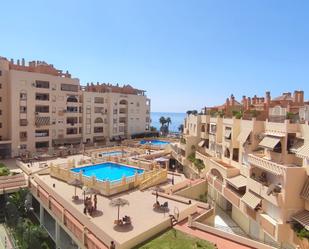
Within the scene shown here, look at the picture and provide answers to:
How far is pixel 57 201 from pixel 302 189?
2272 centimetres

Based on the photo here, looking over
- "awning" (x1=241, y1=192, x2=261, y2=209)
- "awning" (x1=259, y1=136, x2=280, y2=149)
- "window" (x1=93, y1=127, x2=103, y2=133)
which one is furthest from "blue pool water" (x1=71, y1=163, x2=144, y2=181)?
"window" (x1=93, y1=127, x2=103, y2=133)

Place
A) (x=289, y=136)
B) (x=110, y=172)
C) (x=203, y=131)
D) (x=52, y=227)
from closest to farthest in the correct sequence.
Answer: (x=289, y=136) → (x=52, y=227) → (x=110, y=172) → (x=203, y=131)

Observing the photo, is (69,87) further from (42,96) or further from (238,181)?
(238,181)

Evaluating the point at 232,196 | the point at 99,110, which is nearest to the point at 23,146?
the point at 99,110

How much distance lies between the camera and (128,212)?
22453mm

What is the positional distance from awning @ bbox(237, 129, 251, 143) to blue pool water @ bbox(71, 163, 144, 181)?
44.2 ft

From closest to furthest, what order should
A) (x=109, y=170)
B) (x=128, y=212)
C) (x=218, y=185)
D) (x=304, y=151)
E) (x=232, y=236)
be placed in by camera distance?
(x=232, y=236)
(x=304, y=151)
(x=128, y=212)
(x=218, y=185)
(x=109, y=170)

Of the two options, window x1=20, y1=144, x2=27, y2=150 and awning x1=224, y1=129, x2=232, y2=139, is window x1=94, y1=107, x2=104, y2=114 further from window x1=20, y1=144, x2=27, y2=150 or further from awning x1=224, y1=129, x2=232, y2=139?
awning x1=224, y1=129, x2=232, y2=139

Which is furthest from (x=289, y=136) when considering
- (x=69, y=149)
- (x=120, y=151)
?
(x=69, y=149)

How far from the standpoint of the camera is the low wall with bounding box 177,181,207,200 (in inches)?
1236

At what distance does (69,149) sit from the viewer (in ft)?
175

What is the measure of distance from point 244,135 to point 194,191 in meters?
9.44

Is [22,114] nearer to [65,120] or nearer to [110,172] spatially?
[65,120]

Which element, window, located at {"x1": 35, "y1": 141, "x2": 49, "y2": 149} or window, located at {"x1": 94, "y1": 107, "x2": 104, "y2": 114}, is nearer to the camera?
window, located at {"x1": 35, "y1": 141, "x2": 49, "y2": 149}
